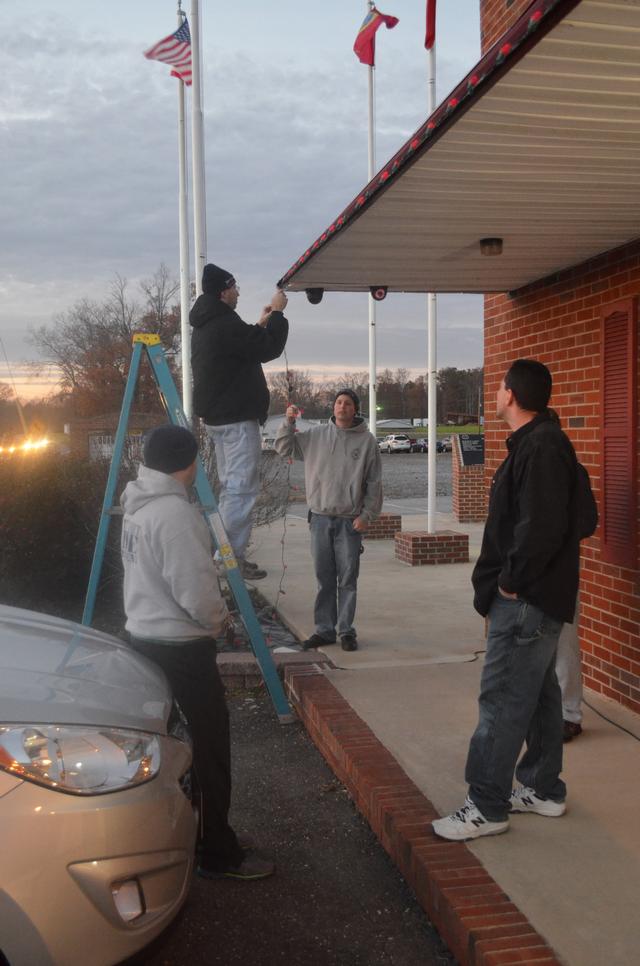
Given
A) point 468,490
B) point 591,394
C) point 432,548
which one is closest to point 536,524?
point 591,394

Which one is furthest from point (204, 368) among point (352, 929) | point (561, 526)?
point (352, 929)

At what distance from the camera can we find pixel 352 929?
340 centimetres

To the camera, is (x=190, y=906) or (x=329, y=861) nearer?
(x=190, y=906)

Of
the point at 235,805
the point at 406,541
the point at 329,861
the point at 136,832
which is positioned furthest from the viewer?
the point at 406,541

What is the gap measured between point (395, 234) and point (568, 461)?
1.86 m

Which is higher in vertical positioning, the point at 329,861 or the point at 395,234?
the point at 395,234

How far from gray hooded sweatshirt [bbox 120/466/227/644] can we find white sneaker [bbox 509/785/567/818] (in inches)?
58.1

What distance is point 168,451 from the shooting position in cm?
363

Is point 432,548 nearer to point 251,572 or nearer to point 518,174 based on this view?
point 251,572

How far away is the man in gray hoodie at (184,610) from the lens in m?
3.50

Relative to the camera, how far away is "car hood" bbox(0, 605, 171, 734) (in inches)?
107

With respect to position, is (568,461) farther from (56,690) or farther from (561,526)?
(56,690)

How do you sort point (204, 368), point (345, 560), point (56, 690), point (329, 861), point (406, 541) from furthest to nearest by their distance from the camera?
point (406, 541) < point (345, 560) < point (204, 368) < point (329, 861) < point (56, 690)

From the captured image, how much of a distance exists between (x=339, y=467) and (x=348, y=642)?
4.16 feet
